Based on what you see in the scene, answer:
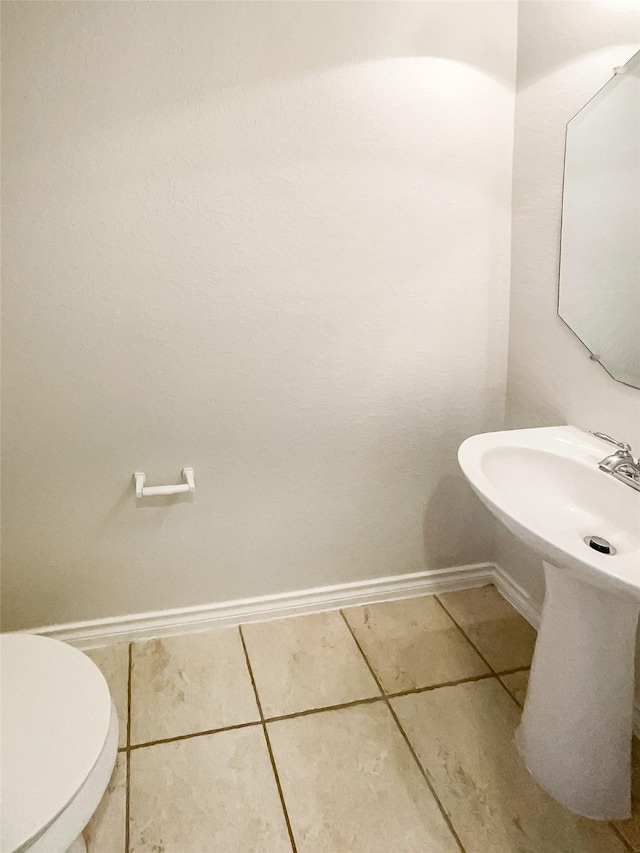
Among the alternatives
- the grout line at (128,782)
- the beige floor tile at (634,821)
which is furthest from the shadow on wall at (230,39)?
the beige floor tile at (634,821)

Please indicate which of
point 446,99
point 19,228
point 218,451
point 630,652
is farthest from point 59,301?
point 630,652

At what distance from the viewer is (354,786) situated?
1346 millimetres

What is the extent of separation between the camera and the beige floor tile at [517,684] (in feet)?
5.21

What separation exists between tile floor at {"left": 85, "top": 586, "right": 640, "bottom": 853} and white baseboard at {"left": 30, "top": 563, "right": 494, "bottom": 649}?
35 mm

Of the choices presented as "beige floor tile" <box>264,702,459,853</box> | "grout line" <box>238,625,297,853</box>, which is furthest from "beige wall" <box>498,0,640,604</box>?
"grout line" <box>238,625,297,853</box>

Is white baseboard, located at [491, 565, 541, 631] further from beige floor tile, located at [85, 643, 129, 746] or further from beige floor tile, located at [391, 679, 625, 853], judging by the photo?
beige floor tile, located at [85, 643, 129, 746]

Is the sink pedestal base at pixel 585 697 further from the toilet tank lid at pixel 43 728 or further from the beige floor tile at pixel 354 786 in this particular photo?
the toilet tank lid at pixel 43 728

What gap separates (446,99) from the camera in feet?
5.24

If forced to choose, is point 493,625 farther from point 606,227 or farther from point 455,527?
point 606,227

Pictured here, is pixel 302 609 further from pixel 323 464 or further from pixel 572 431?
pixel 572 431

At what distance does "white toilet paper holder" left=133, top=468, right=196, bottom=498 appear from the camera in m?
1.61

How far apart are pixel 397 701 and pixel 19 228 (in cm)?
154

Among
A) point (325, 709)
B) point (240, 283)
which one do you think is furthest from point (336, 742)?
point (240, 283)

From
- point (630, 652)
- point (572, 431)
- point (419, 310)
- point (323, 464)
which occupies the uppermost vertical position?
point (419, 310)
